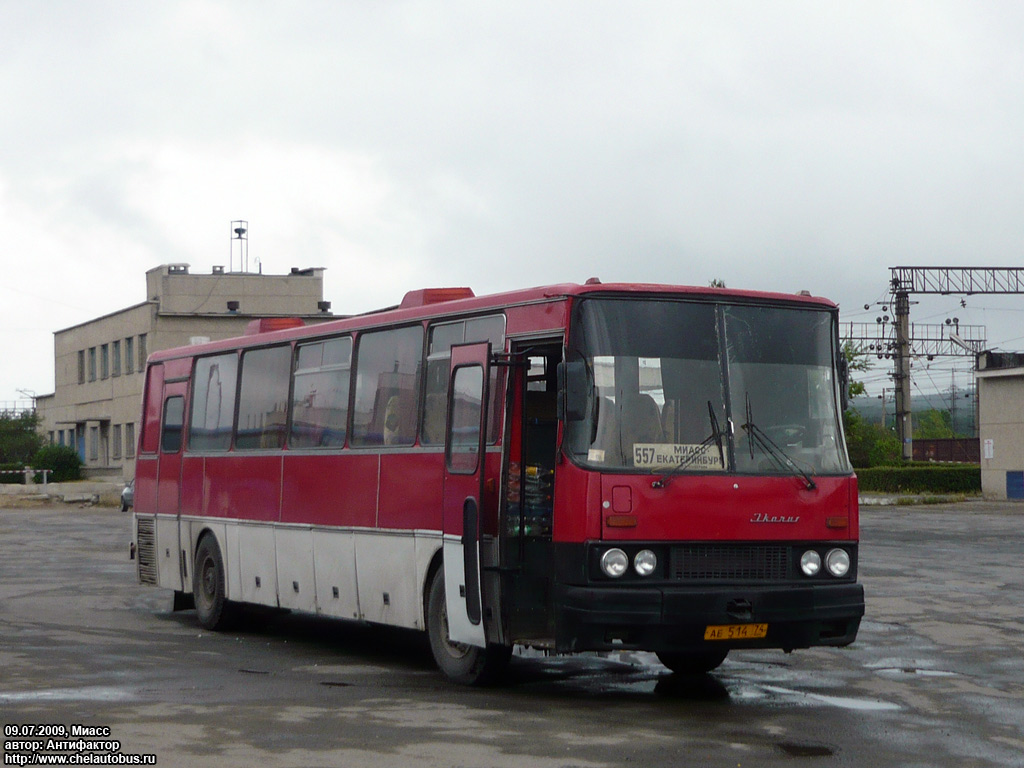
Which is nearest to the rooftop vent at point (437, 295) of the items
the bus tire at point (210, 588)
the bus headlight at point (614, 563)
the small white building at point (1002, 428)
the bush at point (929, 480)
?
the bus headlight at point (614, 563)

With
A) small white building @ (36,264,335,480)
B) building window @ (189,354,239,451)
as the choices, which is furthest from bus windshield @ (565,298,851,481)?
small white building @ (36,264,335,480)

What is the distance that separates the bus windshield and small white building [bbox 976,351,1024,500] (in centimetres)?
5088

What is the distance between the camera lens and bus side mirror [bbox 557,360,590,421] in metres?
10.5

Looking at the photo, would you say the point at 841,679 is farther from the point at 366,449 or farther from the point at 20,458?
the point at 20,458

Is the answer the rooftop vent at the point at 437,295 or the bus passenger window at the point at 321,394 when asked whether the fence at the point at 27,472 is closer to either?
the bus passenger window at the point at 321,394

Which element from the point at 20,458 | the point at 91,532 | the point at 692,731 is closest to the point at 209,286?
the point at 20,458

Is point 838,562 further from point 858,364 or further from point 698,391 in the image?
point 858,364

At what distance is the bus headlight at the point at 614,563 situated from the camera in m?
10.5

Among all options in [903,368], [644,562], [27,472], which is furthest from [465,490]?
[27,472]

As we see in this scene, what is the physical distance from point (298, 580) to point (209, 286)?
251 feet

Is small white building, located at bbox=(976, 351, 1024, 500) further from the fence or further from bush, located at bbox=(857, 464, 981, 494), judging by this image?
the fence

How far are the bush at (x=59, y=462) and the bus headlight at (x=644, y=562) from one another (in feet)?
266

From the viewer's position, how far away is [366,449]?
44.1 ft

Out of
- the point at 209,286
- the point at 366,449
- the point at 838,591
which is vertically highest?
the point at 209,286
